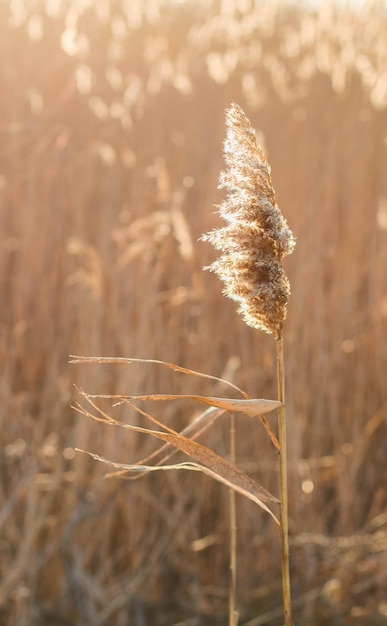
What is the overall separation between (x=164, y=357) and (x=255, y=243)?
5.34ft

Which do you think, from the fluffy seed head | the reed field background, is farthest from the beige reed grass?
the reed field background

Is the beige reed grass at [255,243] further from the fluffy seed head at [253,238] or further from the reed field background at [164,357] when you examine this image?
the reed field background at [164,357]

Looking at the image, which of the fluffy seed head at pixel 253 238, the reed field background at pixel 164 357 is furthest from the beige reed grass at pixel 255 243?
the reed field background at pixel 164 357

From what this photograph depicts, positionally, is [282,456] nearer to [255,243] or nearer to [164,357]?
[255,243]

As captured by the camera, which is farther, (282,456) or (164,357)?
(164,357)

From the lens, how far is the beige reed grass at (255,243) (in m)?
0.58

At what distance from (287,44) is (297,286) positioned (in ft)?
6.63

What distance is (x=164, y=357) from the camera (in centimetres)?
220

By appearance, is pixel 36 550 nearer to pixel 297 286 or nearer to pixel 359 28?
pixel 297 286

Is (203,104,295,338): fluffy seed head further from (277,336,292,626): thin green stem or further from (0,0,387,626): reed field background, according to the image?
(0,0,387,626): reed field background

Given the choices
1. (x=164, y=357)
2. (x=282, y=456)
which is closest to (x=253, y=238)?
(x=282, y=456)

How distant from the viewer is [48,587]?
6.98ft

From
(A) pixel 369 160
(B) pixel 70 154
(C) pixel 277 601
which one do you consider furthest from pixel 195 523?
(A) pixel 369 160

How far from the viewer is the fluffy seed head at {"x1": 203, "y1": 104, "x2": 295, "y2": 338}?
0.58 m
